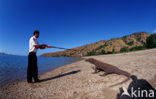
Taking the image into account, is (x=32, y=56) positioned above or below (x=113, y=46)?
below

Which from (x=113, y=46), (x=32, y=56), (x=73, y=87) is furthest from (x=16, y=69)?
(x=113, y=46)

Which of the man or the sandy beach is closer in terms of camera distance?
the sandy beach

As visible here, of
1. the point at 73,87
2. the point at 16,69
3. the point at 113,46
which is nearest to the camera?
the point at 73,87

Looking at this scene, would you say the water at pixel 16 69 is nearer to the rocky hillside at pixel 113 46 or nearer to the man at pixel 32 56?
the man at pixel 32 56

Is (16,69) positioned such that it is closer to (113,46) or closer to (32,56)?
(32,56)

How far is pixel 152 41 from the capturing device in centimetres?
2984

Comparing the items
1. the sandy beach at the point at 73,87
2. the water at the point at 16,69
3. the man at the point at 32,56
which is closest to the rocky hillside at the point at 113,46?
the water at the point at 16,69

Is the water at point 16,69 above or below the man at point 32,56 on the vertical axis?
below

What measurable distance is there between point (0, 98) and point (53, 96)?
6.58 ft

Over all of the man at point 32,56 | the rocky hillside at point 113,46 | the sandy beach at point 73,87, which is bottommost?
the sandy beach at point 73,87

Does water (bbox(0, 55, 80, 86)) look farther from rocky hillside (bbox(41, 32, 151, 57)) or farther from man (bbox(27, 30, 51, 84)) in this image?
rocky hillside (bbox(41, 32, 151, 57))

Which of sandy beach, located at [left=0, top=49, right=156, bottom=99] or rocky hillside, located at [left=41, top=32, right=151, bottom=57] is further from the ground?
rocky hillside, located at [left=41, top=32, right=151, bottom=57]

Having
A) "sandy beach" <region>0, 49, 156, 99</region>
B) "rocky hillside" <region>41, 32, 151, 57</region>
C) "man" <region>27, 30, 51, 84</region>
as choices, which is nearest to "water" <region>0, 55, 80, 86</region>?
"sandy beach" <region>0, 49, 156, 99</region>

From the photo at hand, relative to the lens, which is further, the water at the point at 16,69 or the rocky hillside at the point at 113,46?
the rocky hillside at the point at 113,46
